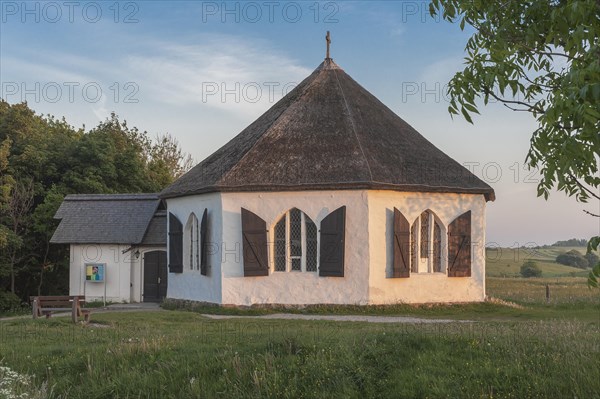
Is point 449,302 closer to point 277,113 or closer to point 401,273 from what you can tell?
point 401,273

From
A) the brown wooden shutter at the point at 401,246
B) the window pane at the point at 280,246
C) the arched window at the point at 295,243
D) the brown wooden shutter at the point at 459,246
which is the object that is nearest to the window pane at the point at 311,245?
the arched window at the point at 295,243

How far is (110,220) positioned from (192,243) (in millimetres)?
5496

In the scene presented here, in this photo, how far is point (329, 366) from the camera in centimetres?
918

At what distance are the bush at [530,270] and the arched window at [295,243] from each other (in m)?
34.2

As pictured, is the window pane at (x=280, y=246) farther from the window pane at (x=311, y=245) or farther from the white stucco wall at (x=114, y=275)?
the white stucco wall at (x=114, y=275)

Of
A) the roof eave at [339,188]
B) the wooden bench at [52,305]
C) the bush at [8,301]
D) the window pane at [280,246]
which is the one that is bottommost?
the bush at [8,301]

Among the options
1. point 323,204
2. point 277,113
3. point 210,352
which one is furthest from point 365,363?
point 277,113

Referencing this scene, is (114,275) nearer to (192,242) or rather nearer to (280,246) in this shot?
(192,242)

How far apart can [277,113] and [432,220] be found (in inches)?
278

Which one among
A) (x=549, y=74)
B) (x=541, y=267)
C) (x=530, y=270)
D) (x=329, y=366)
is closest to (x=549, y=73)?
(x=549, y=74)

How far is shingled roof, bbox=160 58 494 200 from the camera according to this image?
21719 millimetres

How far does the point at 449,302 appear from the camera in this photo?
22984 millimetres

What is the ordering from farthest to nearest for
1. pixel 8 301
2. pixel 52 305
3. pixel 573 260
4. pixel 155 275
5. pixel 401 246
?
pixel 573 260
pixel 8 301
pixel 155 275
pixel 401 246
pixel 52 305

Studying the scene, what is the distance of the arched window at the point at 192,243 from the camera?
24.2 m
